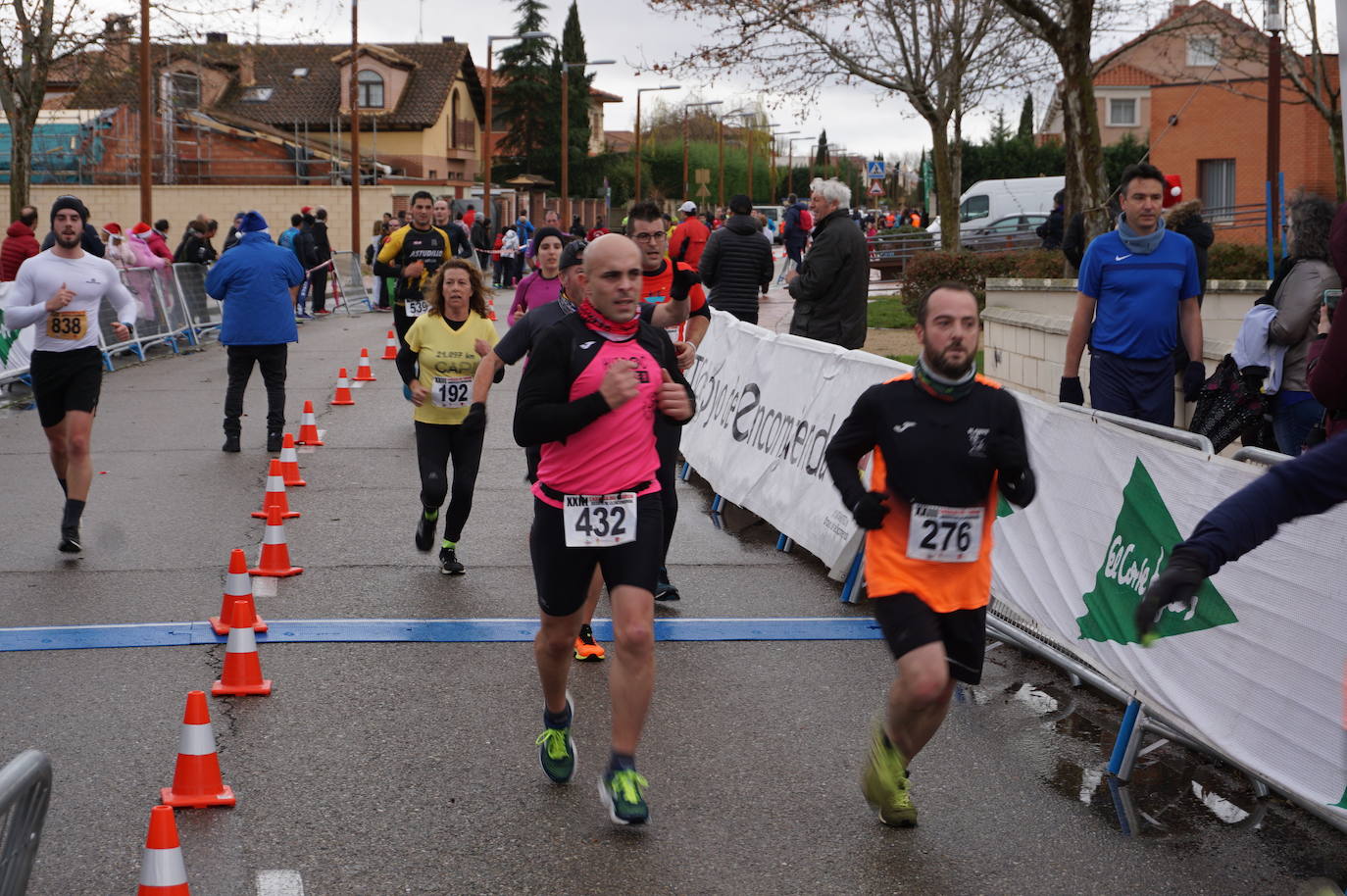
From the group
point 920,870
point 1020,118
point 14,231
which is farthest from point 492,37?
point 1020,118

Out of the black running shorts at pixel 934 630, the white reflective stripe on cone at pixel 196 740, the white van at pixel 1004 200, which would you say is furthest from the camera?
the white van at pixel 1004 200

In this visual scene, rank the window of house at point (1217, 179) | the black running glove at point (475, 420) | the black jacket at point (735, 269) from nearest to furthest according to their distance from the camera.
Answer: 1. the black running glove at point (475, 420)
2. the black jacket at point (735, 269)
3. the window of house at point (1217, 179)

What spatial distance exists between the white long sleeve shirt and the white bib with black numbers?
2.16m

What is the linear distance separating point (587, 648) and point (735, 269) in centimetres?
719

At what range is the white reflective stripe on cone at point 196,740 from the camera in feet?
16.5

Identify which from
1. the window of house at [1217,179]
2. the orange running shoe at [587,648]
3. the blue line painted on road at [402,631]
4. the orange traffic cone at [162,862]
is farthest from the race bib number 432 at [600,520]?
the window of house at [1217,179]

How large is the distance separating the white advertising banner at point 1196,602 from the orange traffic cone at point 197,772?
→ 10.5 ft

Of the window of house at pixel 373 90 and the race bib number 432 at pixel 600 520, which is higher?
the window of house at pixel 373 90

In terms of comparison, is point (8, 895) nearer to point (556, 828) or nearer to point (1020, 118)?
point (556, 828)

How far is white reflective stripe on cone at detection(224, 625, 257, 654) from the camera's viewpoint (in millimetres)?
6469

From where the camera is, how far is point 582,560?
5.15m

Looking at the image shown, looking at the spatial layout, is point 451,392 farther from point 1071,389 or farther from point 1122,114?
point 1122,114

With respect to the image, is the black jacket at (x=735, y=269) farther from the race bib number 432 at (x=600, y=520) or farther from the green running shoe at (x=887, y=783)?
the green running shoe at (x=887, y=783)

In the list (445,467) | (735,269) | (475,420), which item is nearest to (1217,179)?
(735,269)
